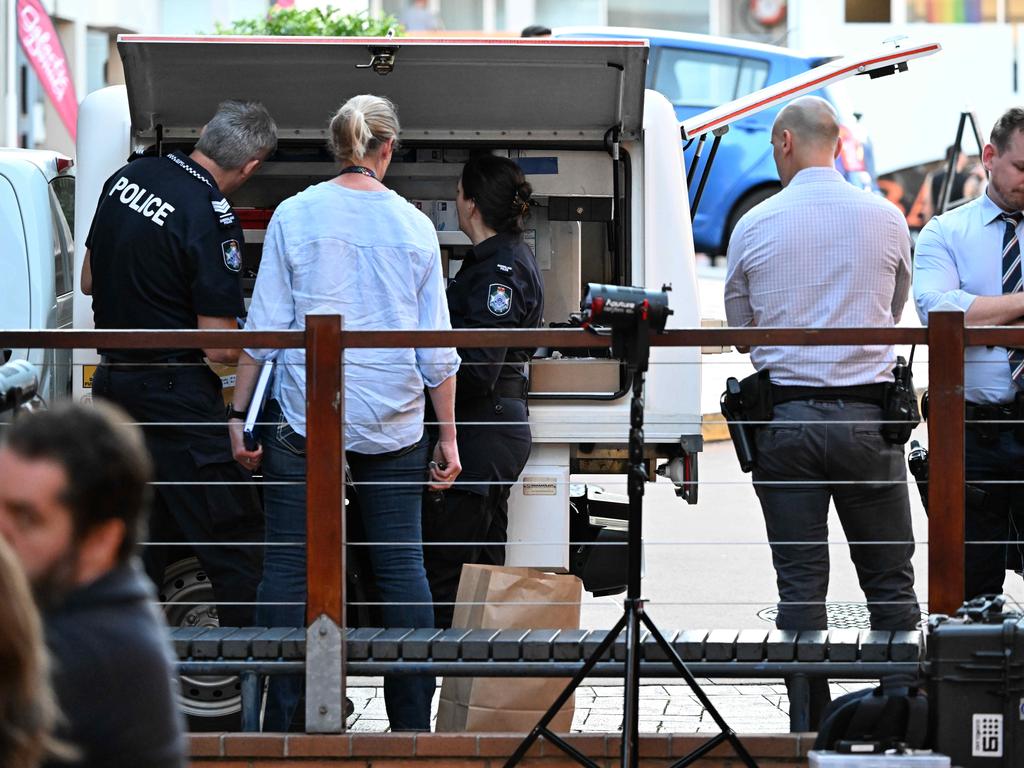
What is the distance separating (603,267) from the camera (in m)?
6.62

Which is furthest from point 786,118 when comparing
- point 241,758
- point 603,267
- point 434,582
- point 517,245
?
point 241,758

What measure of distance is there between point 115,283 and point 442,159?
156 cm

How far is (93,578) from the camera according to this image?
2572mm

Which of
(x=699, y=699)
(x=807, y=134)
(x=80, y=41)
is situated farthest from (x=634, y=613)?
(x=80, y=41)

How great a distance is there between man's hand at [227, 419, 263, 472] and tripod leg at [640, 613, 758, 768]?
1.26 metres

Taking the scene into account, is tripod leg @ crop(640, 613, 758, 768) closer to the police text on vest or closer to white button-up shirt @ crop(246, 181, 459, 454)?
white button-up shirt @ crop(246, 181, 459, 454)

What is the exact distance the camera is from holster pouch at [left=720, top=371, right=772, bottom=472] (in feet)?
16.9

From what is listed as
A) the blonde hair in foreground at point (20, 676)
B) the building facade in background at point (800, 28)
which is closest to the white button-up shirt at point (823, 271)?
the blonde hair in foreground at point (20, 676)

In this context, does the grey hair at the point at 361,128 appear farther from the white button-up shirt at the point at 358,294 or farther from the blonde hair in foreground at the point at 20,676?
the blonde hair in foreground at the point at 20,676

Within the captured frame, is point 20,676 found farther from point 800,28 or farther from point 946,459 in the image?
point 800,28

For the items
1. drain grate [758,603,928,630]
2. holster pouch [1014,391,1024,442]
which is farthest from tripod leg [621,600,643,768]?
drain grate [758,603,928,630]

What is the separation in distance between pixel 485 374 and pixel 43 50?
12.4 metres

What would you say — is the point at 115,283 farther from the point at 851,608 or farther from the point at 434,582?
the point at 851,608

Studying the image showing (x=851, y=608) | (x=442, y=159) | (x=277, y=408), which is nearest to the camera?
(x=277, y=408)
